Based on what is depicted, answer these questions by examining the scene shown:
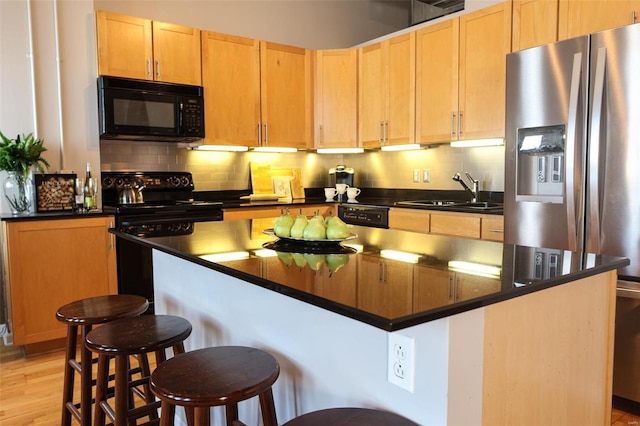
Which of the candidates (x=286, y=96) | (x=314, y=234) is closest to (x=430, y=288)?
(x=314, y=234)

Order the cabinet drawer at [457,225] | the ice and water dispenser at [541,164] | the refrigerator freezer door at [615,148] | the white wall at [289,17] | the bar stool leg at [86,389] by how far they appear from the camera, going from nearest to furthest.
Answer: the bar stool leg at [86,389], the refrigerator freezer door at [615,148], the ice and water dispenser at [541,164], the cabinet drawer at [457,225], the white wall at [289,17]

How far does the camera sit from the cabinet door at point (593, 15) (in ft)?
8.67

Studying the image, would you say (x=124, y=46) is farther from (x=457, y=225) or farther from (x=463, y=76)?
(x=457, y=225)

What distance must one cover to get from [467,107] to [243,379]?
2.91m

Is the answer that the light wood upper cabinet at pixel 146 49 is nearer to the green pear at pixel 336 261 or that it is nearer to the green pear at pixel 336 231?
the green pear at pixel 336 231

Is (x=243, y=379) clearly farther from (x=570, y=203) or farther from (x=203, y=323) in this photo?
(x=570, y=203)

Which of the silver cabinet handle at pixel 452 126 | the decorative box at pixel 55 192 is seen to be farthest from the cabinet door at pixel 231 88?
the silver cabinet handle at pixel 452 126

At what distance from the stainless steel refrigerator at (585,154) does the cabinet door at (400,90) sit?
124 centimetres

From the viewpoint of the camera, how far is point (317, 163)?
5090 mm

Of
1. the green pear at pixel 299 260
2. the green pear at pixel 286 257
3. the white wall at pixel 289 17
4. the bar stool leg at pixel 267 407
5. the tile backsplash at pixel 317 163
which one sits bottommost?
the bar stool leg at pixel 267 407

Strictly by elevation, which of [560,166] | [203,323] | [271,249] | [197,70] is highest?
[197,70]

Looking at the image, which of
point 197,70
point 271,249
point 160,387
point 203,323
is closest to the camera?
point 160,387

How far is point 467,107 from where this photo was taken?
3590 millimetres

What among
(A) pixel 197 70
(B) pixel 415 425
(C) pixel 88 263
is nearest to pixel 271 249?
(B) pixel 415 425
